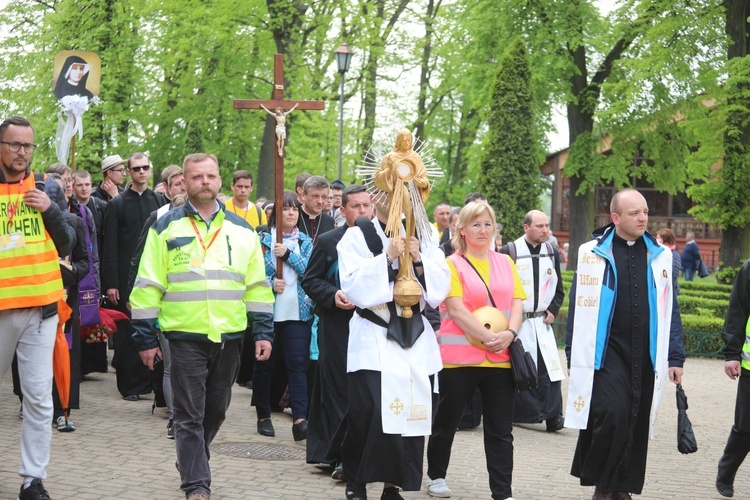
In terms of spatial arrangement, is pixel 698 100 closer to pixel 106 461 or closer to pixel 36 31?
pixel 36 31

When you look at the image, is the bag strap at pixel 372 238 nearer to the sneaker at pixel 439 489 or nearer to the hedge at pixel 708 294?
the sneaker at pixel 439 489

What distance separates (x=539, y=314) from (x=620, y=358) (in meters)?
3.52

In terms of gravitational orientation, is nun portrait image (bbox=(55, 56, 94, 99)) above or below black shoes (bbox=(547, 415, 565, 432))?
above

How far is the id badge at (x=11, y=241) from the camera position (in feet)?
21.1

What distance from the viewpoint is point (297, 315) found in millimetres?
9281

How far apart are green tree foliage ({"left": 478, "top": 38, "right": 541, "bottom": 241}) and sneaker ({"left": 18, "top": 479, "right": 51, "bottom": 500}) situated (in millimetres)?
17634

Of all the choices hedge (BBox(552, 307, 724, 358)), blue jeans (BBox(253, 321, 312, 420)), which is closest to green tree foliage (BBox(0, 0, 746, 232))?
hedge (BBox(552, 307, 724, 358))

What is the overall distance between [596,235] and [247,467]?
3.02m

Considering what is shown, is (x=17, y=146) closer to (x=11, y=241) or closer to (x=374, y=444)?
(x=11, y=241)

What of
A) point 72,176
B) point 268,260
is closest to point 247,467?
point 268,260

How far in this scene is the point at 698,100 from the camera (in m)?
27.1

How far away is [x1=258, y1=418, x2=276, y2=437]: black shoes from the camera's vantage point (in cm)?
945

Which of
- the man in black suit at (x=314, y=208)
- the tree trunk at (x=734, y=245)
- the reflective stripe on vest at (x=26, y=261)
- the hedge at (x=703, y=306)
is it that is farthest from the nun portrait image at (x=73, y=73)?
the tree trunk at (x=734, y=245)

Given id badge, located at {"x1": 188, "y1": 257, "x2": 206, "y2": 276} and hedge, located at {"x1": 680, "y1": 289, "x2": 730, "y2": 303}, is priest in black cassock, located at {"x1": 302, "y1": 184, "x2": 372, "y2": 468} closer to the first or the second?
id badge, located at {"x1": 188, "y1": 257, "x2": 206, "y2": 276}
